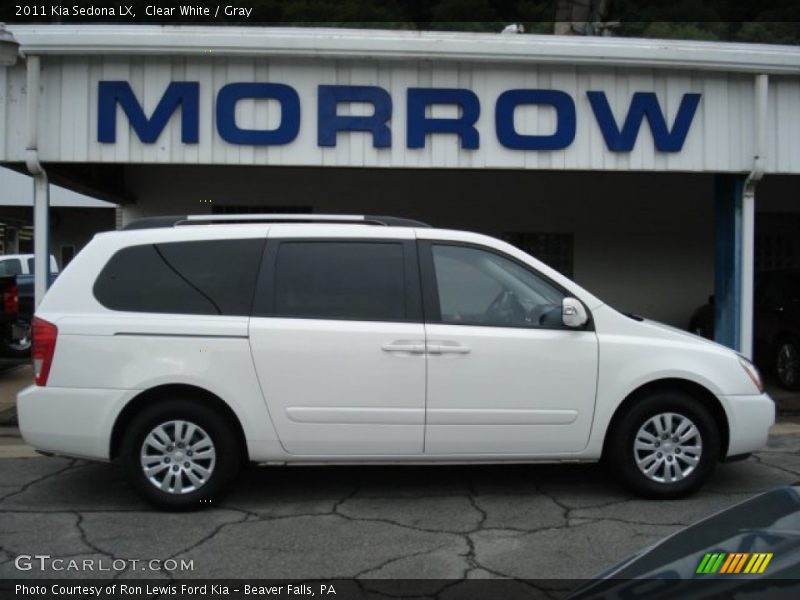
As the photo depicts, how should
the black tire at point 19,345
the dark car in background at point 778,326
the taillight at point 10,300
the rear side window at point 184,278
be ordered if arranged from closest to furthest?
the rear side window at point 184,278, the dark car in background at point 778,326, the taillight at point 10,300, the black tire at point 19,345

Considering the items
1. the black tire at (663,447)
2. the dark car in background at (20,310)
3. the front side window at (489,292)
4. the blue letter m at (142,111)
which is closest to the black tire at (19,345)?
the dark car in background at (20,310)

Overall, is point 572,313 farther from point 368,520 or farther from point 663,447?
point 368,520

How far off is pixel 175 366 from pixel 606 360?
2.76 meters

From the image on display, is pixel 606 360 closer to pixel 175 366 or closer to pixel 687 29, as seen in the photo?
pixel 175 366

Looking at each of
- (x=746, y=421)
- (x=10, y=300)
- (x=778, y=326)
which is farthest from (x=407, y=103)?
(x=10, y=300)

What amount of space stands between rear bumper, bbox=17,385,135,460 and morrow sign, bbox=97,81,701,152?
12.3ft

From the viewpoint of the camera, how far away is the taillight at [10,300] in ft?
33.8

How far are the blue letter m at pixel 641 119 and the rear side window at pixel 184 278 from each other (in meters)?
4.49

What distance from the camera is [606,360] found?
5.01 m

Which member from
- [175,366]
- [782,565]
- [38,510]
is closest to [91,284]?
[175,366]

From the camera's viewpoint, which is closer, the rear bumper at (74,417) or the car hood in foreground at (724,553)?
the car hood in foreground at (724,553)

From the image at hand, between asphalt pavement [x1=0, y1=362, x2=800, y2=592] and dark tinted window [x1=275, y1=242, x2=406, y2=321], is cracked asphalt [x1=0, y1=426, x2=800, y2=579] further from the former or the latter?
dark tinted window [x1=275, y1=242, x2=406, y2=321]

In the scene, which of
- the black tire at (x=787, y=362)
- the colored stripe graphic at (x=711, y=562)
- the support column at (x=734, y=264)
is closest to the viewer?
Answer: the colored stripe graphic at (x=711, y=562)

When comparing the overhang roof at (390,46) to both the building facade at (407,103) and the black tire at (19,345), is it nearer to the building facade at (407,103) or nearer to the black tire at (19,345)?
the building facade at (407,103)
